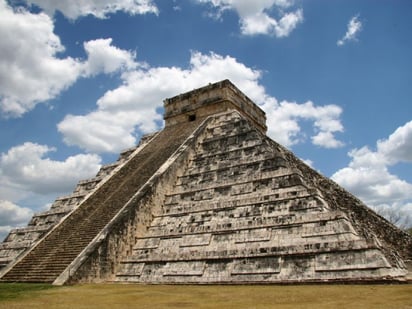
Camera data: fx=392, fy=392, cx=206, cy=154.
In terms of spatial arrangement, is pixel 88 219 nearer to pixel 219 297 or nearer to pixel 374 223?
pixel 219 297

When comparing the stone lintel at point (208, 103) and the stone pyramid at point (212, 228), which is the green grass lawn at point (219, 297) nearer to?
the stone pyramid at point (212, 228)

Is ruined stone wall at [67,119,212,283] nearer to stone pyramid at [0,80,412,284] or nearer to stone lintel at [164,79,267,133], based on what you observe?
stone pyramid at [0,80,412,284]

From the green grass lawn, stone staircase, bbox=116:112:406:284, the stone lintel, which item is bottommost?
the green grass lawn

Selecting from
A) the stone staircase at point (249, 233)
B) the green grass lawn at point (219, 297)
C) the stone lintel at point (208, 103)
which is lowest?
the green grass lawn at point (219, 297)

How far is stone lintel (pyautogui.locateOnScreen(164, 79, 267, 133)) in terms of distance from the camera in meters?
17.9

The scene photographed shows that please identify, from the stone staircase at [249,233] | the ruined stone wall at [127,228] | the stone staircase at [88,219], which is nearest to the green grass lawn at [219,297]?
the stone staircase at [249,233]

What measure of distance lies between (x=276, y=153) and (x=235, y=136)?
244cm

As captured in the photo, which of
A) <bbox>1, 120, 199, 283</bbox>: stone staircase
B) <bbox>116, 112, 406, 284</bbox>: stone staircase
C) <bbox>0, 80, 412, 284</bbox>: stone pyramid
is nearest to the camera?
<bbox>116, 112, 406, 284</bbox>: stone staircase

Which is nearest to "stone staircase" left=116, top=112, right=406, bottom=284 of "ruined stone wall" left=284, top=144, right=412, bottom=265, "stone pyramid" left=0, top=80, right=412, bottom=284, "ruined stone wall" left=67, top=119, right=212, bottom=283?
"stone pyramid" left=0, top=80, right=412, bottom=284

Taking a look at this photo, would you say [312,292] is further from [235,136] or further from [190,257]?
[235,136]

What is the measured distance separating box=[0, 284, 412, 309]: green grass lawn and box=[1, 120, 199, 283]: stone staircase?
7.12 ft

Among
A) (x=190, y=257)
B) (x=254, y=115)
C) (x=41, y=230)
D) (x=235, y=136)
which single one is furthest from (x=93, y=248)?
(x=254, y=115)

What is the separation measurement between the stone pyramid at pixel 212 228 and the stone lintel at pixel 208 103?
2088 millimetres

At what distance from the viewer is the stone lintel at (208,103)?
1788 centimetres
